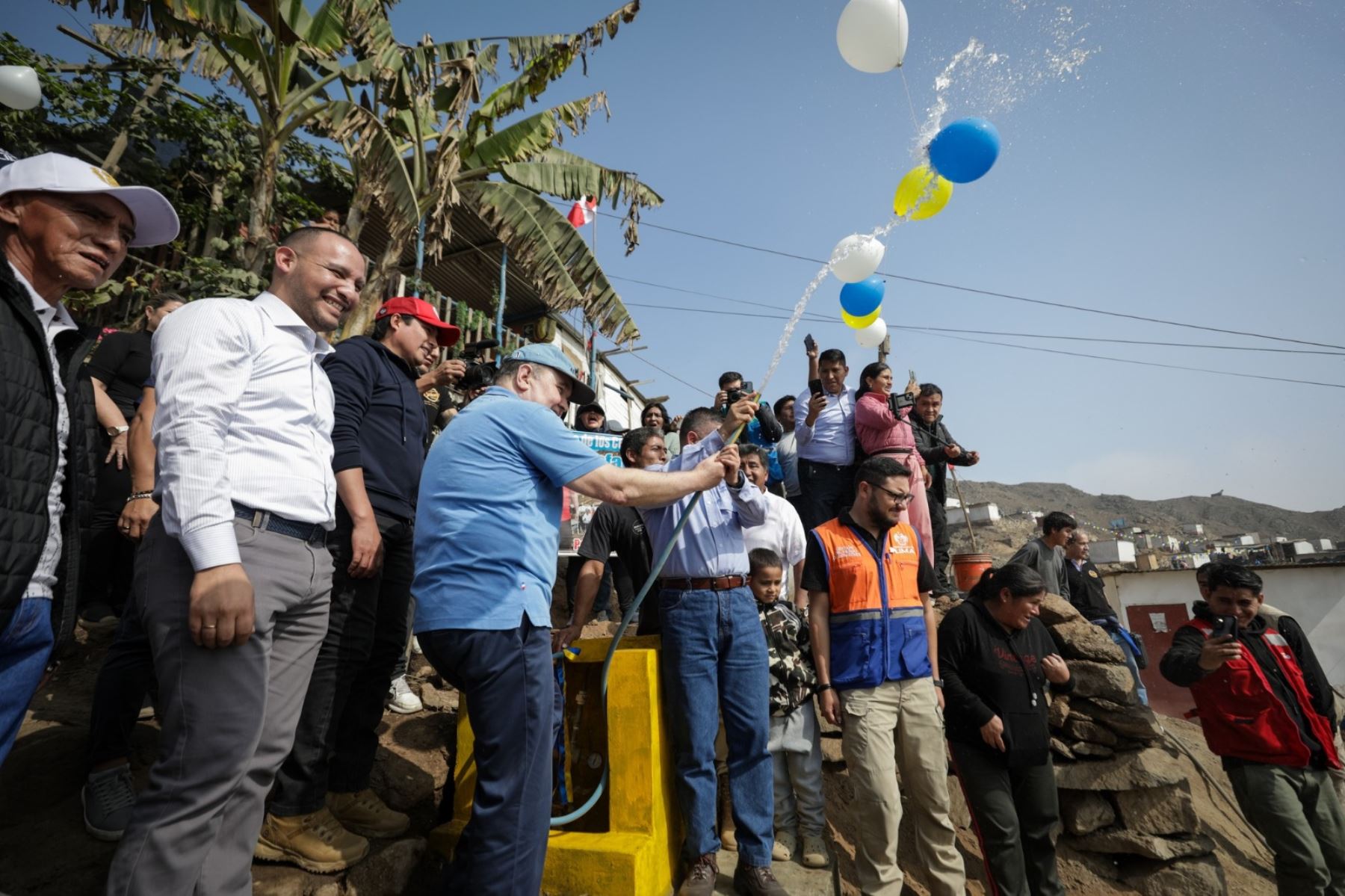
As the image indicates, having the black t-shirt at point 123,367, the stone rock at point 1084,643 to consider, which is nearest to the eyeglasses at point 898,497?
the stone rock at point 1084,643

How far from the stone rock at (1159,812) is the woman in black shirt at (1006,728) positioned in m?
1.80

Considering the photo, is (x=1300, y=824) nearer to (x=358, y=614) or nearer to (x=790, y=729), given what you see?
(x=790, y=729)

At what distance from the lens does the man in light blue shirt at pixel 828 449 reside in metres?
5.55

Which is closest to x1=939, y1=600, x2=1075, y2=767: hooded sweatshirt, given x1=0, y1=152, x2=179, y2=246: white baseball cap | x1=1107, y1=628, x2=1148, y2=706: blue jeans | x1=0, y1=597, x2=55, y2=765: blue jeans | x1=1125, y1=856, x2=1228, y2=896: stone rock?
x1=1125, y1=856, x2=1228, y2=896: stone rock

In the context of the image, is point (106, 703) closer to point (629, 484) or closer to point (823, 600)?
point (629, 484)

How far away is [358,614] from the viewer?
265 centimetres

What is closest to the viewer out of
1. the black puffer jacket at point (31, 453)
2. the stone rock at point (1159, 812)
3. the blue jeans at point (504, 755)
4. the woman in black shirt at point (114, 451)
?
the black puffer jacket at point (31, 453)

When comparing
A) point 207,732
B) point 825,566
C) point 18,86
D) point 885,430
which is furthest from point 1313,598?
point 18,86

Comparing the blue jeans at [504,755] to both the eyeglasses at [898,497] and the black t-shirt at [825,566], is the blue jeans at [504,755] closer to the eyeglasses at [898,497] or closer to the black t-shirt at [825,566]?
the black t-shirt at [825,566]

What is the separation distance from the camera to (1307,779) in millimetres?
4359

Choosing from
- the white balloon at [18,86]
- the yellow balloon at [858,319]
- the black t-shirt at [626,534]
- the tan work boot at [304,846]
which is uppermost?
the white balloon at [18,86]

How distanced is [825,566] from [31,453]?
3.47m

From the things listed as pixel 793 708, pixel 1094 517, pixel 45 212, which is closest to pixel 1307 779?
pixel 793 708

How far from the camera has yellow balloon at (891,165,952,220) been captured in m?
5.09
